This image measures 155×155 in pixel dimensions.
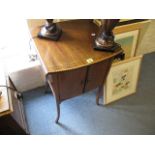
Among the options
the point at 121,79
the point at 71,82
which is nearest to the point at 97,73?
the point at 71,82

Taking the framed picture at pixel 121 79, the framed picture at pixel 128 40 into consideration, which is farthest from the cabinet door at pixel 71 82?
the framed picture at pixel 128 40

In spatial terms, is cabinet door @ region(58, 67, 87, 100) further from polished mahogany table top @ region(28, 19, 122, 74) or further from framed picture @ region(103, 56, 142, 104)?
framed picture @ region(103, 56, 142, 104)

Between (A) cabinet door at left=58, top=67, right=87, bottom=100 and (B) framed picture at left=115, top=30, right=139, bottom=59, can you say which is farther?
(B) framed picture at left=115, top=30, right=139, bottom=59

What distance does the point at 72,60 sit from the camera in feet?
3.90

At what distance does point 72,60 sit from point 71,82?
17 cm

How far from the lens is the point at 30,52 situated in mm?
1754

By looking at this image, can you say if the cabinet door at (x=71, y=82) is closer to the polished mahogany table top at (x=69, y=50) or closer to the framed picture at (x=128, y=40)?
the polished mahogany table top at (x=69, y=50)

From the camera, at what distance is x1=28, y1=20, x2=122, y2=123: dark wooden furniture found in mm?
1169

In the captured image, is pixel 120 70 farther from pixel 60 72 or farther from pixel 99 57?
pixel 60 72

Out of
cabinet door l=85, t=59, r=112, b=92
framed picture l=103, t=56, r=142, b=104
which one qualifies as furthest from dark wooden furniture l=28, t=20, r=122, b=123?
framed picture l=103, t=56, r=142, b=104

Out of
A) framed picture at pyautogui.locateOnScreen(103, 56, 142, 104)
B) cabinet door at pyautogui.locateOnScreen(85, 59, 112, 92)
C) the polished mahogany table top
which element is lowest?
framed picture at pyautogui.locateOnScreen(103, 56, 142, 104)
